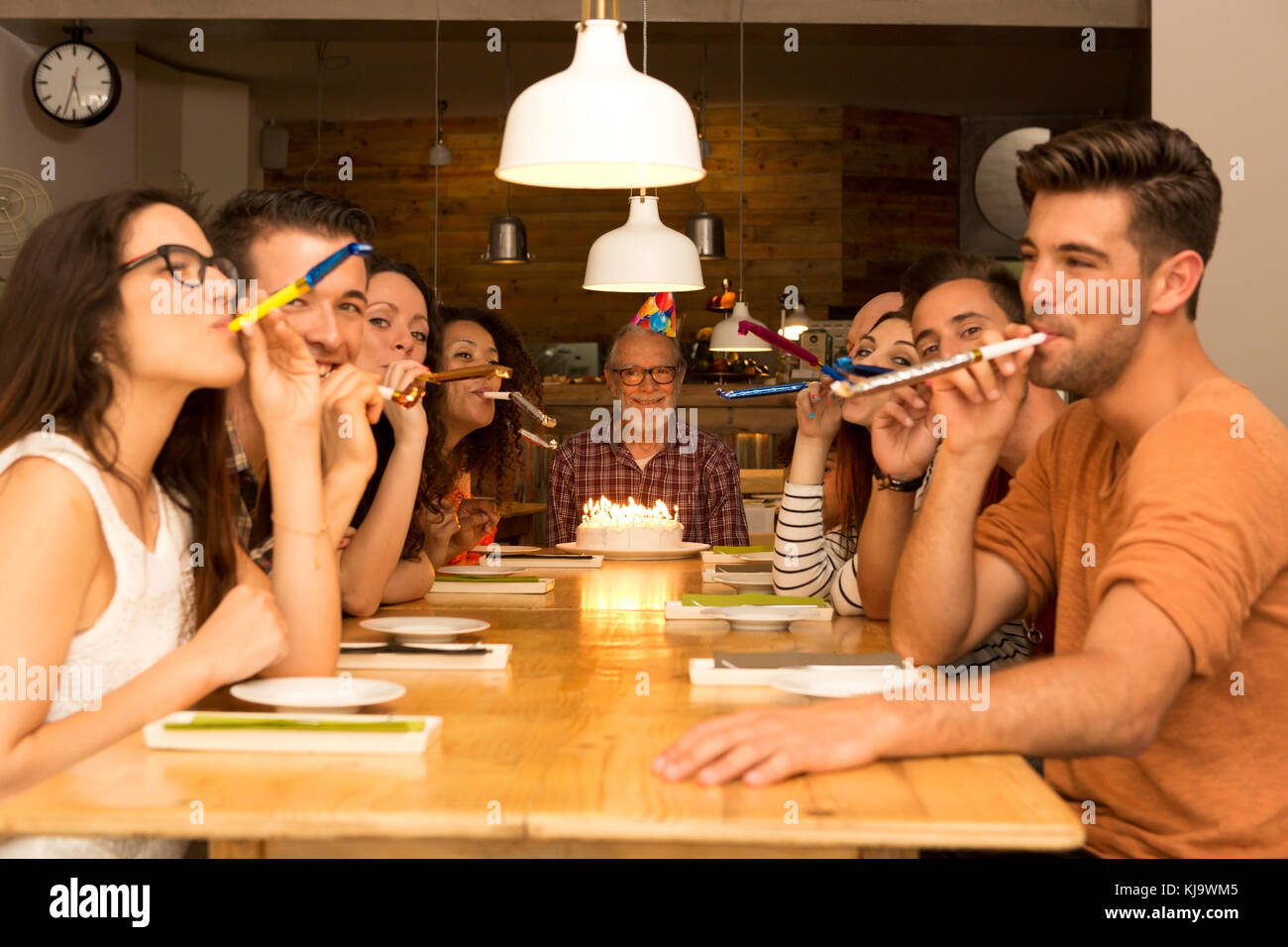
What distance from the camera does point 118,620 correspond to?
1570 mm

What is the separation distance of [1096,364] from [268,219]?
148 cm

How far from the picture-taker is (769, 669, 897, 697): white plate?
1542mm

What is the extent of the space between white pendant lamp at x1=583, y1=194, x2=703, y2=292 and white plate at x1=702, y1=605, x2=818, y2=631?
1434 millimetres

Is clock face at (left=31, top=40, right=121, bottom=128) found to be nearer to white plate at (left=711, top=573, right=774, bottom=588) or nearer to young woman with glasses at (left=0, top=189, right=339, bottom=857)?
white plate at (left=711, top=573, right=774, bottom=588)

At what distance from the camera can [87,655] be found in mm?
1548

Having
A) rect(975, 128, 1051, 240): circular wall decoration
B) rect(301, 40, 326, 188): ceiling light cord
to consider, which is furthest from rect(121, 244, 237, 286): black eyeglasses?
rect(975, 128, 1051, 240): circular wall decoration

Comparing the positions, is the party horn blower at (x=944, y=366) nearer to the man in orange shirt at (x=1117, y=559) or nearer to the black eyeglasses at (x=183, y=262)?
the man in orange shirt at (x=1117, y=559)

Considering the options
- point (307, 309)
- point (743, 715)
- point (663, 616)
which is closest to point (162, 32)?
point (307, 309)

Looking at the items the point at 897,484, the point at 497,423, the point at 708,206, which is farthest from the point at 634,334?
the point at 708,206

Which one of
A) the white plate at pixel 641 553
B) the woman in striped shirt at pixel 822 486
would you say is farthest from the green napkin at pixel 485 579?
the white plate at pixel 641 553

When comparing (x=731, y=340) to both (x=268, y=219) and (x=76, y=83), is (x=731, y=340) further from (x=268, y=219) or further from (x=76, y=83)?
(x=268, y=219)
